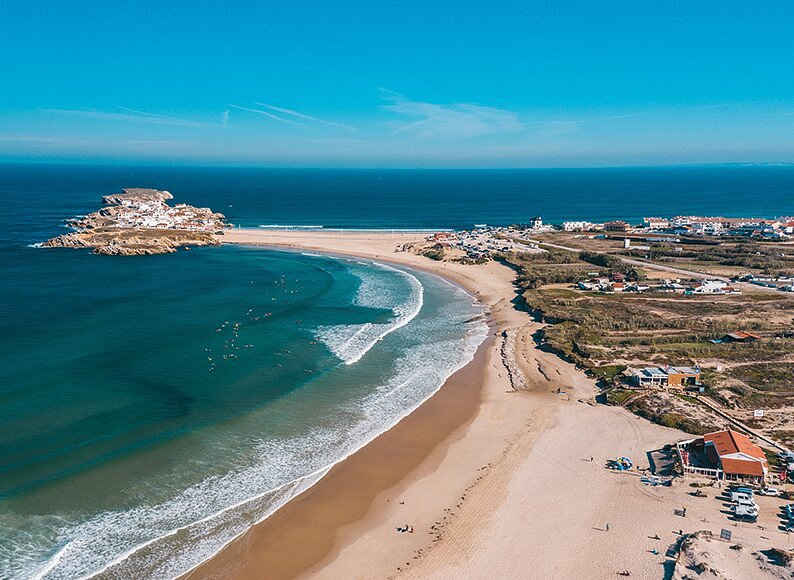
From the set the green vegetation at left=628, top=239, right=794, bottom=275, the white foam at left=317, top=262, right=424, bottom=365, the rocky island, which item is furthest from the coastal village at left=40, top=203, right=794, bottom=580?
the white foam at left=317, top=262, right=424, bottom=365

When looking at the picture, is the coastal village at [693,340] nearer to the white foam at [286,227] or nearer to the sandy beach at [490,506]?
the sandy beach at [490,506]

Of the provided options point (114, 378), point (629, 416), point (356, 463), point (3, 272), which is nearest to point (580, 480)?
point (629, 416)

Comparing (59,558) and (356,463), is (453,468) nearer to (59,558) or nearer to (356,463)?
(356,463)

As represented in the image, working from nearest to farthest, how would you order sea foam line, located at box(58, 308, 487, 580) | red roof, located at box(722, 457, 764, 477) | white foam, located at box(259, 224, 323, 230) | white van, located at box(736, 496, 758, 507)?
sea foam line, located at box(58, 308, 487, 580) → white van, located at box(736, 496, 758, 507) → red roof, located at box(722, 457, 764, 477) → white foam, located at box(259, 224, 323, 230)

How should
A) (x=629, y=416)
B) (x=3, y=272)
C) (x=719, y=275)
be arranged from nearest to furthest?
(x=629, y=416) < (x=3, y=272) < (x=719, y=275)

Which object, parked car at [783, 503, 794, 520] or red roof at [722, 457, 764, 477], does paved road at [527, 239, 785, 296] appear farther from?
parked car at [783, 503, 794, 520]

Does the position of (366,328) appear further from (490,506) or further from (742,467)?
(742,467)

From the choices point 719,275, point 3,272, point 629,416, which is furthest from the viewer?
point 719,275
